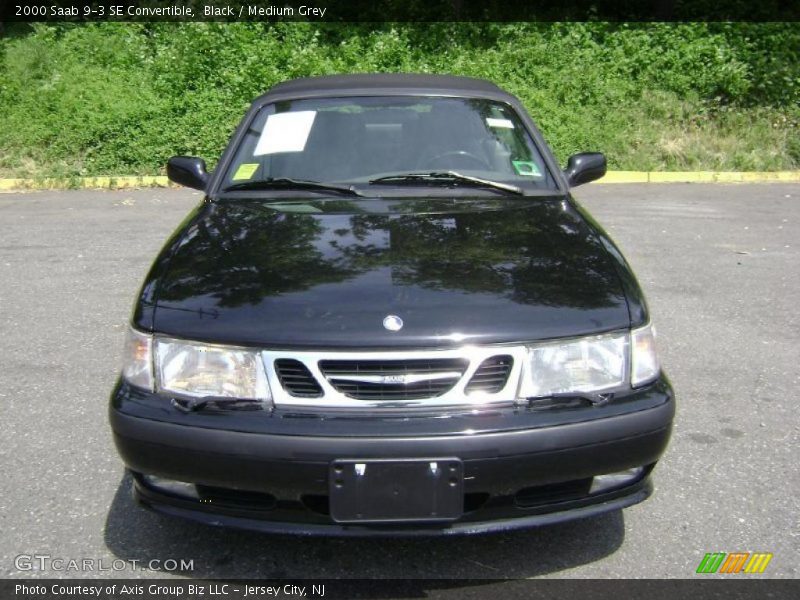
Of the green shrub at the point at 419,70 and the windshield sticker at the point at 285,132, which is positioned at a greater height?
the windshield sticker at the point at 285,132

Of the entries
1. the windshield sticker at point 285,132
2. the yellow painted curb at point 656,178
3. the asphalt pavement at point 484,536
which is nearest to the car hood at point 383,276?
the windshield sticker at point 285,132

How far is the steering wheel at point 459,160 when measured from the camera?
3828 mm

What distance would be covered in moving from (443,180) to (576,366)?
1318 millimetres

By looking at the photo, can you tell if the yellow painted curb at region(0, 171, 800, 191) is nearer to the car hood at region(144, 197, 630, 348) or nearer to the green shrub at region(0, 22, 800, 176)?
the green shrub at region(0, 22, 800, 176)

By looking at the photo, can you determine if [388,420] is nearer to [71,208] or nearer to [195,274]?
[195,274]

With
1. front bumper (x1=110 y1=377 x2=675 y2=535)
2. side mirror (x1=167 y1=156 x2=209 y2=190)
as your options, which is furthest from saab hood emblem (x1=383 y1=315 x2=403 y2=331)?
side mirror (x1=167 y1=156 x2=209 y2=190)

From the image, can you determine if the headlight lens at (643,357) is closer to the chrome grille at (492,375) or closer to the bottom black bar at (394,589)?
the chrome grille at (492,375)

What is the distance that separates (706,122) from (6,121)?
9228 mm

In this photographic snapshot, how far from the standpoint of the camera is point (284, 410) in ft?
8.30

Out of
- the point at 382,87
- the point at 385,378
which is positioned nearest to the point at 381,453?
the point at 385,378

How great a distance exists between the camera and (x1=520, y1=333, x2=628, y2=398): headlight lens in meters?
2.58

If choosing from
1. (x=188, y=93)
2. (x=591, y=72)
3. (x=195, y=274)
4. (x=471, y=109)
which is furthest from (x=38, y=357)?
(x=591, y=72)

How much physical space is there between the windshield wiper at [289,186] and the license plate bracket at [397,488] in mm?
1457

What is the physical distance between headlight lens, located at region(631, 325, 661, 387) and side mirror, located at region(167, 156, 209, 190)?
225 centimetres
